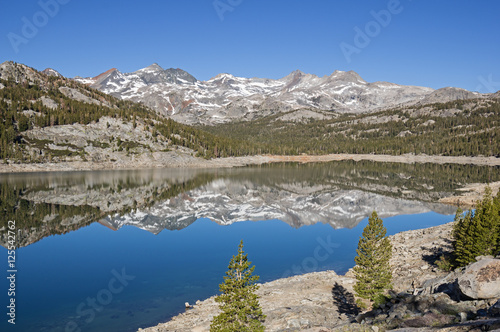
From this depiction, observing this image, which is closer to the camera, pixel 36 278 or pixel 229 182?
pixel 36 278

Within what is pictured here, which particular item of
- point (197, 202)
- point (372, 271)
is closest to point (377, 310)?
point (372, 271)

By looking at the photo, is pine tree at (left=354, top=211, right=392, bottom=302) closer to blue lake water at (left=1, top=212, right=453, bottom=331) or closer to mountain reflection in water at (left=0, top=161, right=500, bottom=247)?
blue lake water at (left=1, top=212, right=453, bottom=331)

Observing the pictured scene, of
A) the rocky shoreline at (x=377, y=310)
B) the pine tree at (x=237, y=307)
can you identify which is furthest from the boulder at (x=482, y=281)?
the pine tree at (x=237, y=307)

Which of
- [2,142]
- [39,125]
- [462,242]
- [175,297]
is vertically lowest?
[175,297]

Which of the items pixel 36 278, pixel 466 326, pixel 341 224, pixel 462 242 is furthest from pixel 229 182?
pixel 466 326

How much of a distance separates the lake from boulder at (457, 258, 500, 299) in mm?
18058

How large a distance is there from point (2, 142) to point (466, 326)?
153 metres

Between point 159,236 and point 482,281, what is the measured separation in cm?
4063

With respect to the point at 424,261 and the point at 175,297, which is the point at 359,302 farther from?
the point at 175,297

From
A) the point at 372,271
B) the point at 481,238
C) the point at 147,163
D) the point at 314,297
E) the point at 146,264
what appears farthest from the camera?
the point at 147,163

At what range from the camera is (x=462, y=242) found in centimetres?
2717

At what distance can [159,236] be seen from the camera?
1940 inches

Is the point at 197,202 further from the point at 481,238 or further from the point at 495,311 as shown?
the point at 495,311

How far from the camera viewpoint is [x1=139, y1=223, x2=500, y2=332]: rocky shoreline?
14.7 m
